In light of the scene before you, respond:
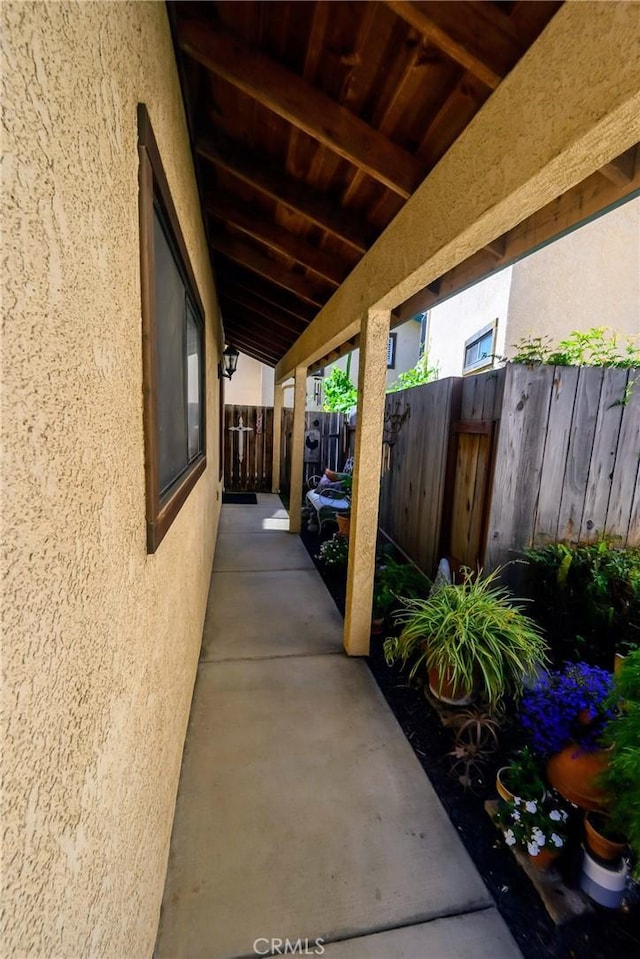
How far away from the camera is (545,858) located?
1569 mm

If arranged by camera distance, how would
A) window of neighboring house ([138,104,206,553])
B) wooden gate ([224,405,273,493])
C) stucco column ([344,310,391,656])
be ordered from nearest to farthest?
window of neighboring house ([138,104,206,553]) < stucco column ([344,310,391,656]) < wooden gate ([224,405,273,493])

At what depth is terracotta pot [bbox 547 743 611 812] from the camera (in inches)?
63.5

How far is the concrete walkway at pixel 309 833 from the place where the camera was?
53.5 inches

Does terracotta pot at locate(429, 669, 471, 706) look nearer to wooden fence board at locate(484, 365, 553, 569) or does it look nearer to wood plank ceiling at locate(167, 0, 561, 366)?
wooden fence board at locate(484, 365, 553, 569)

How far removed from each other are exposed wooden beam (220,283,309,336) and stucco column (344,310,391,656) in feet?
7.59

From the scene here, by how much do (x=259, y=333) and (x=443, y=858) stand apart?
253 inches

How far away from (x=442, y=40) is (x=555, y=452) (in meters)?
2.53

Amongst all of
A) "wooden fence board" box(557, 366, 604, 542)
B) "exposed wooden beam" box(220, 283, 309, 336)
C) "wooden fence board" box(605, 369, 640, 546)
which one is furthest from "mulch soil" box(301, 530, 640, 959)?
"exposed wooden beam" box(220, 283, 309, 336)

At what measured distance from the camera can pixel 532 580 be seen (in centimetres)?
300

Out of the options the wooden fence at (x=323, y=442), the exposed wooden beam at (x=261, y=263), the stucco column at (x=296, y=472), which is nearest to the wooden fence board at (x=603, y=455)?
the exposed wooden beam at (x=261, y=263)

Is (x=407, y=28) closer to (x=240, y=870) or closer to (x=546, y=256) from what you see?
(x=240, y=870)

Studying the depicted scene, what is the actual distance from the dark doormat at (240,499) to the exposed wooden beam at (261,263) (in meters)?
4.87

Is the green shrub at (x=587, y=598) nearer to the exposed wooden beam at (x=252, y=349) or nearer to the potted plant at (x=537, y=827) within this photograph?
the potted plant at (x=537, y=827)

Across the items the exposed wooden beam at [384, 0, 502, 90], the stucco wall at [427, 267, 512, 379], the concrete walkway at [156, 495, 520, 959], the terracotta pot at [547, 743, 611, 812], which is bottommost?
the concrete walkway at [156, 495, 520, 959]
